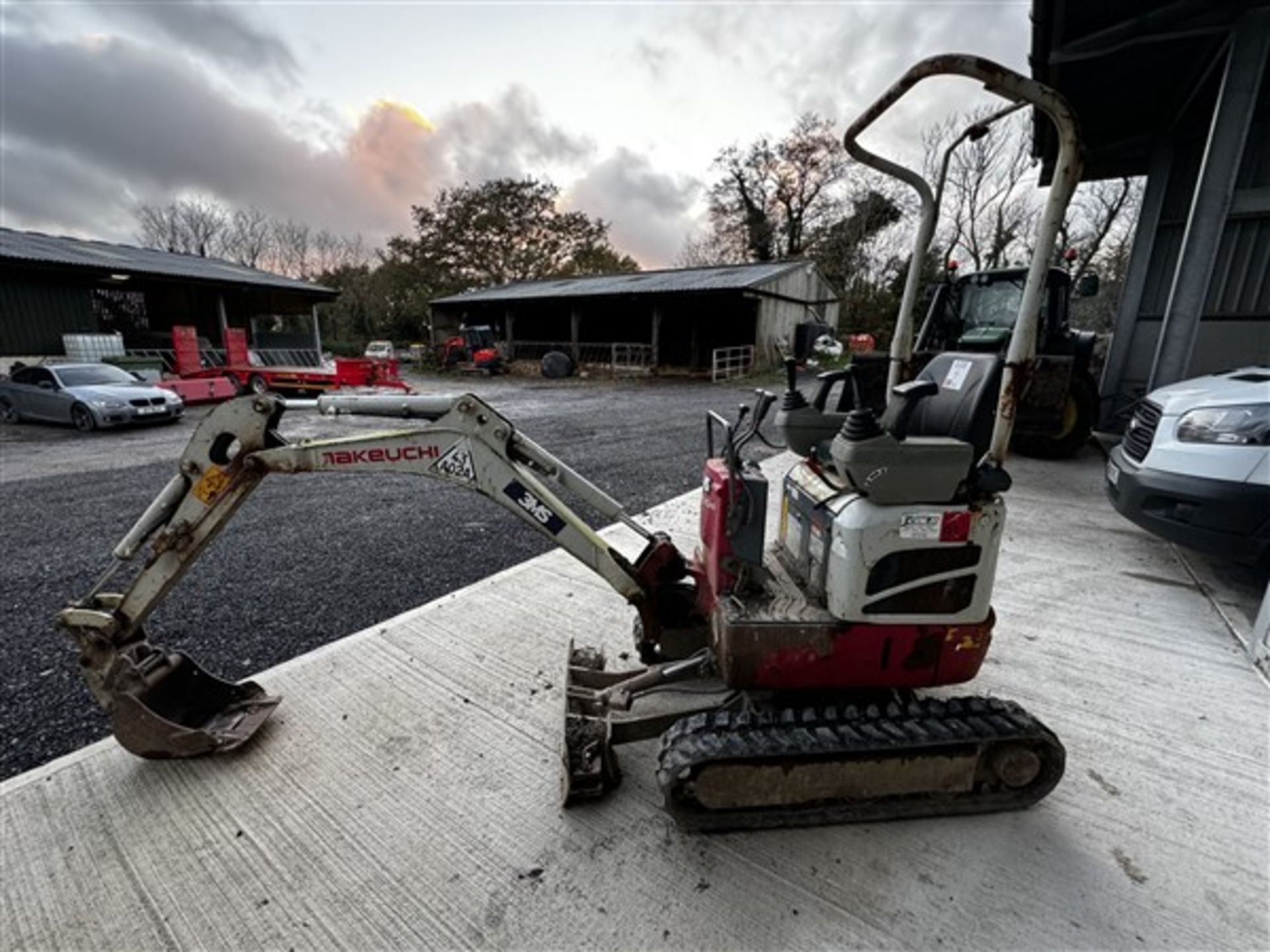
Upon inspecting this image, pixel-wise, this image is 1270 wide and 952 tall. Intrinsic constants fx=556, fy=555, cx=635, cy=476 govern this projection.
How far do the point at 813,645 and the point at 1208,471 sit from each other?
10.1 feet

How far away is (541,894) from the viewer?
179cm

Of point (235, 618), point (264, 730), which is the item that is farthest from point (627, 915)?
point (235, 618)

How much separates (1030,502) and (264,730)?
6472mm

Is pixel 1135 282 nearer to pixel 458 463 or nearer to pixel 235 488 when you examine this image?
pixel 458 463

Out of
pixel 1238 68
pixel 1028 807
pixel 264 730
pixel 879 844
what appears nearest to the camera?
pixel 879 844

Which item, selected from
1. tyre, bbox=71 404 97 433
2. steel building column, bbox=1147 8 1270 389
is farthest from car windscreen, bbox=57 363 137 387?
steel building column, bbox=1147 8 1270 389

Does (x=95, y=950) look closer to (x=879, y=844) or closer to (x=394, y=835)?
(x=394, y=835)

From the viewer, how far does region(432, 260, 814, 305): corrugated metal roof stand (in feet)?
65.9

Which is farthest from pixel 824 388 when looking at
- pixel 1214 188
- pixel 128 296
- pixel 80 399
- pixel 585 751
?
pixel 128 296

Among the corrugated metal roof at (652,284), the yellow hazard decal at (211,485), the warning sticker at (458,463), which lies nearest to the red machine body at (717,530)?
the warning sticker at (458,463)

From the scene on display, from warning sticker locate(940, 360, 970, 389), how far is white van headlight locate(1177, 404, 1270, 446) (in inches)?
85.4

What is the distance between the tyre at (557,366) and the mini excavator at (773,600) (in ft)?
66.0

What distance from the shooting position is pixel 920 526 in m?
1.97

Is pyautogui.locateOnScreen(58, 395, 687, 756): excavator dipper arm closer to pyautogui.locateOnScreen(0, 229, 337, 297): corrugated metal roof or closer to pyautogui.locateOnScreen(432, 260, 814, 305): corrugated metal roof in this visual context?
pyautogui.locateOnScreen(432, 260, 814, 305): corrugated metal roof
